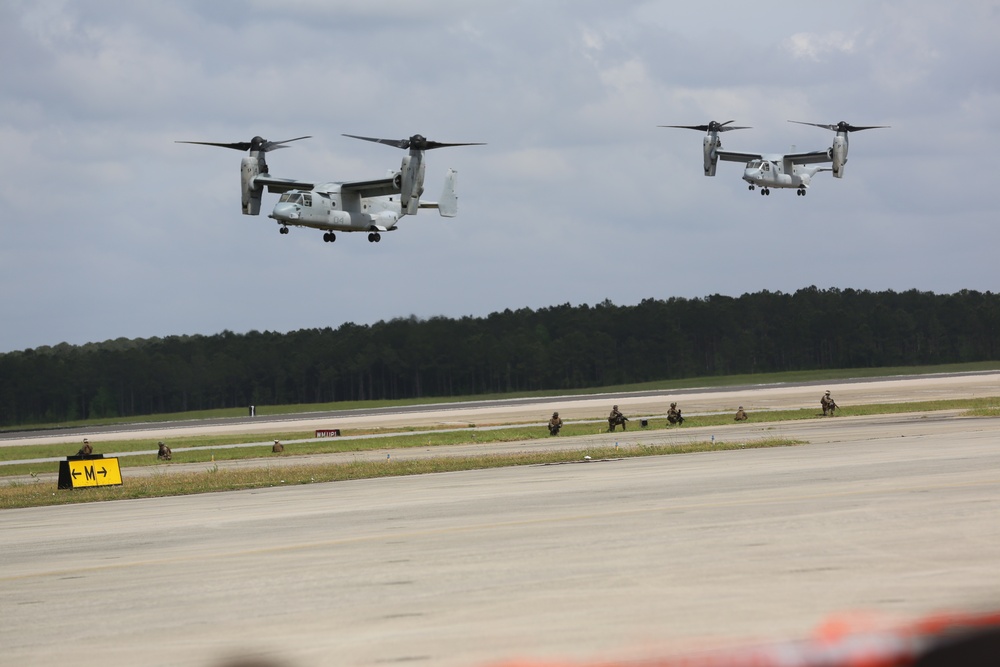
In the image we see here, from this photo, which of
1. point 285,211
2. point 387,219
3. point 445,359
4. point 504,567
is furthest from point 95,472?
point 445,359

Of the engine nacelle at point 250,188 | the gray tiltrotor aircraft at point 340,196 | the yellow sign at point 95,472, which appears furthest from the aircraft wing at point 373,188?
the yellow sign at point 95,472

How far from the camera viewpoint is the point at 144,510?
25438mm

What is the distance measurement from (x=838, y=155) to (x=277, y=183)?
154ft

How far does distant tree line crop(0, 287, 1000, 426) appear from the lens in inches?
6934

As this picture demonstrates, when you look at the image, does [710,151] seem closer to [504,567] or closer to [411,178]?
[411,178]

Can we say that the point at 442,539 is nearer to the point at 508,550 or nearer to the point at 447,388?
the point at 508,550

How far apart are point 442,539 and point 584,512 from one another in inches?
135

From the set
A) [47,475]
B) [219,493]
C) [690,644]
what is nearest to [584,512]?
[690,644]

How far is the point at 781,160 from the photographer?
313 feet

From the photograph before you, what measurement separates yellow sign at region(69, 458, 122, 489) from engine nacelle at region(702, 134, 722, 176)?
7139 cm

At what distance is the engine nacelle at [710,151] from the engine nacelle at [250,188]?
37373 millimetres

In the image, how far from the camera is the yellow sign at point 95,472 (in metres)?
34.2

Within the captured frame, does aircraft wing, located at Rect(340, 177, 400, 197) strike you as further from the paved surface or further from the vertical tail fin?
the paved surface

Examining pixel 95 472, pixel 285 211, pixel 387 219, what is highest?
pixel 387 219
